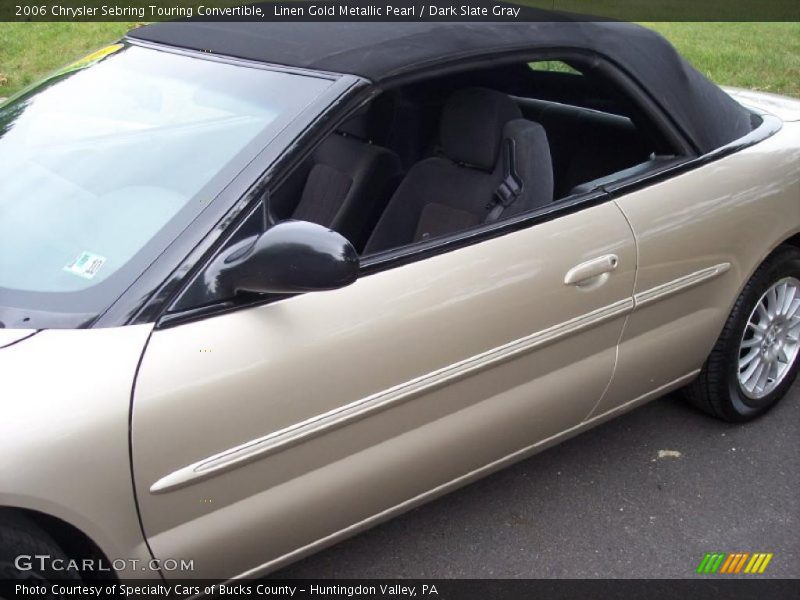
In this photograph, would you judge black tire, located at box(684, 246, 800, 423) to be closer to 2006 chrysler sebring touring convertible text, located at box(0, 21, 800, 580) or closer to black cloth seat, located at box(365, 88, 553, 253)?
2006 chrysler sebring touring convertible text, located at box(0, 21, 800, 580)

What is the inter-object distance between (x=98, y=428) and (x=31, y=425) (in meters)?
0.12

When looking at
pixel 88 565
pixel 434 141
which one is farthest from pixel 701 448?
pixel 88 565

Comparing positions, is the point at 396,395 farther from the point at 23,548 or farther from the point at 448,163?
the point at 448,163

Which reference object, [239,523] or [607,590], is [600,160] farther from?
[239,523]

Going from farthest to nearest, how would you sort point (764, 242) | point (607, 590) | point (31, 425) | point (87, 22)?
point (87, 22) < point (764, 242) < point (607, 590) < point (31, 425)

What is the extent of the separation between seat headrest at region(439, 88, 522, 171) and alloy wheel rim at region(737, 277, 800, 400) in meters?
A: 1.16

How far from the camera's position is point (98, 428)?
166 centimetres

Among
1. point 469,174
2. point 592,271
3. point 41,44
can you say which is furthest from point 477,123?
point 41,44

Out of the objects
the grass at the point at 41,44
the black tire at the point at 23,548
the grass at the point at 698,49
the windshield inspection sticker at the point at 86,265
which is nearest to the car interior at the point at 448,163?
the windshield inspection sticker at the point at 86,265

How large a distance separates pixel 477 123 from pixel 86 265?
1345 millimetres

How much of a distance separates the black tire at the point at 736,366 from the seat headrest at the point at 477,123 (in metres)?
1.04

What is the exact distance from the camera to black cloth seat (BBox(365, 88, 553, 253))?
2.64 m

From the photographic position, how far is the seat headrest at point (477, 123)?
8.78 ft

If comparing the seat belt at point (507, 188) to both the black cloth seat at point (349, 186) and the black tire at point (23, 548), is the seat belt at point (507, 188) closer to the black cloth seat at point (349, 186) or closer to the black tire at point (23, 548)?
the black cloth seat at point (349, 186)
